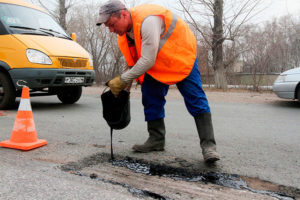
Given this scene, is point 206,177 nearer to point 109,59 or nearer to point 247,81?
point 247,81

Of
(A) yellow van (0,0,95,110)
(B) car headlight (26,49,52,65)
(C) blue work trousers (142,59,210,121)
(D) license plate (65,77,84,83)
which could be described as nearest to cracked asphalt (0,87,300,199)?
(C) blue work trousers (142,59,210,121)

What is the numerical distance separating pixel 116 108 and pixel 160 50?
682 mm

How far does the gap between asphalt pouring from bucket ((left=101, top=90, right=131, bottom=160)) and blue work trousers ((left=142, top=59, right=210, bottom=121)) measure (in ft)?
0.86

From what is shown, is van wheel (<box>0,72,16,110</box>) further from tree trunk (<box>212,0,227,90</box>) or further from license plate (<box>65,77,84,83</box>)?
tree trunk (<box>212,0,227,90</box>)

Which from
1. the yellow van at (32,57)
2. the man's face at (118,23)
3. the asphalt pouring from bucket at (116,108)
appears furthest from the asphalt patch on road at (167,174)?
the yellow van at (32,57)

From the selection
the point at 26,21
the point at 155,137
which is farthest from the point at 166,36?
the point at 26,21

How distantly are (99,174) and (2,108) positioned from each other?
13.1ft

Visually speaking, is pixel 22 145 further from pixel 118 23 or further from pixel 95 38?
pixel 95 38

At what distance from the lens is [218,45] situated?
12.8 meters

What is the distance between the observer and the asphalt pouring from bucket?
2623 mm

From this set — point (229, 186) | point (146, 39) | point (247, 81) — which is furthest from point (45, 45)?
point (247, 81)

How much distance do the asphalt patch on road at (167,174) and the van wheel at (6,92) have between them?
3335 millimetres

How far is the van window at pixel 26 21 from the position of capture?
5.27m

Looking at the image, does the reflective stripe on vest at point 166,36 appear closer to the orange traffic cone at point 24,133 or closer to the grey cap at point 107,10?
the grey cap at point 107,10
